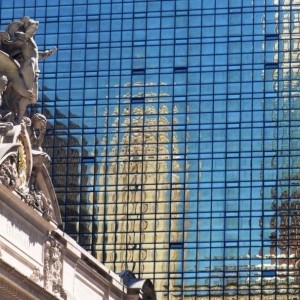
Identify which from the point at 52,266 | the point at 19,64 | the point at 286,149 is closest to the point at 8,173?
the point at 19,64

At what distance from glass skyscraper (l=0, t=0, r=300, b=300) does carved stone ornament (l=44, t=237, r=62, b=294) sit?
5817 cm

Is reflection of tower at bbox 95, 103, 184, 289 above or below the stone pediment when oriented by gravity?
above

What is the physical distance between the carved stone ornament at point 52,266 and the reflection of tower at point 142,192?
58253 millimetres

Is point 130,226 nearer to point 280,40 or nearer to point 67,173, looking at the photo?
point 67,173

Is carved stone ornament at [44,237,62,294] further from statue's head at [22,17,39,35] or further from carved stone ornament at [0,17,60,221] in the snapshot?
statue's head at [22,17,39,35]

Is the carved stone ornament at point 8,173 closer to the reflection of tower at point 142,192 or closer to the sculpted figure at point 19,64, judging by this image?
the sculpted figure at point 19,64

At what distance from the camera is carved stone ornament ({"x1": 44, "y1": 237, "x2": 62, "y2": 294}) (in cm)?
7956

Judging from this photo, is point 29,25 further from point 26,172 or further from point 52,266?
point 52,266

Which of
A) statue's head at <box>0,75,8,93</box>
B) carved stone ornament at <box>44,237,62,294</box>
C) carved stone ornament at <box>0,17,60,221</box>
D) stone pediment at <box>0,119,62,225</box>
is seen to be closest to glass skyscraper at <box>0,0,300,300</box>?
carved stone ornament at <box>44,237,62,294</box>

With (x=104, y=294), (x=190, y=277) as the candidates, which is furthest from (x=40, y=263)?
(x=190, y=277)

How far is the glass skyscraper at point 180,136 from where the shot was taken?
140m

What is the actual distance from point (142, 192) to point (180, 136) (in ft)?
15.9

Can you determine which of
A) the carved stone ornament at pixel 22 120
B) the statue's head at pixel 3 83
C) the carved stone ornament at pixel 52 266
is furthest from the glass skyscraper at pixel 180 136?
the statue's head at pixel 3 83

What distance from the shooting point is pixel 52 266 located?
3155 inches
